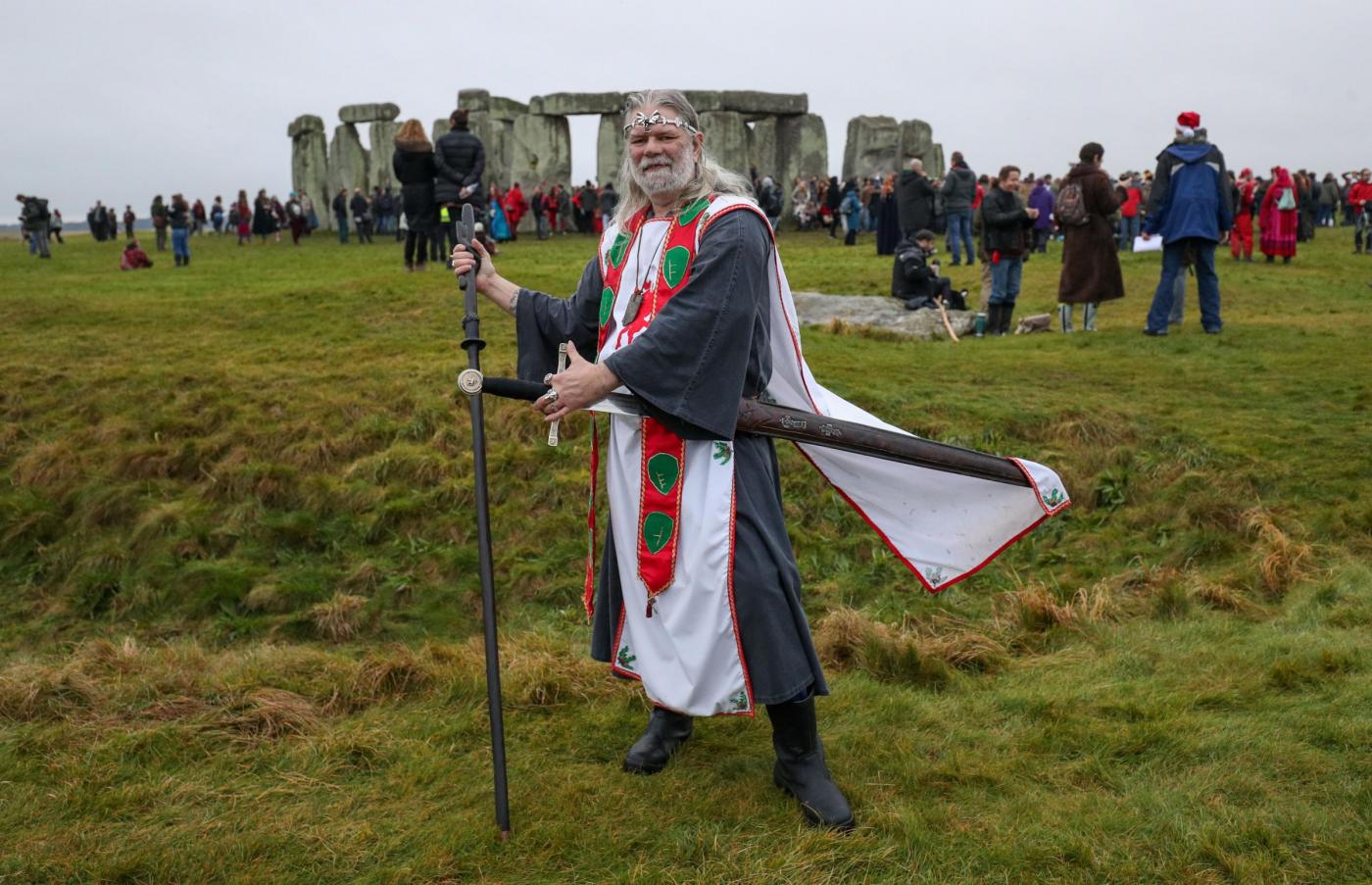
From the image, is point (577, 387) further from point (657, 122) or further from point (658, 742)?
point (658, 742)

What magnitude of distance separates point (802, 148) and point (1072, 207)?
2012cm

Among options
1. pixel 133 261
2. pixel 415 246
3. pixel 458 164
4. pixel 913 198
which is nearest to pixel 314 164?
pixel 133 261

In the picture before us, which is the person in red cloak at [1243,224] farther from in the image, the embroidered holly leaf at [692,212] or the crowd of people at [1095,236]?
the embroidered holly leaf at [692,212]

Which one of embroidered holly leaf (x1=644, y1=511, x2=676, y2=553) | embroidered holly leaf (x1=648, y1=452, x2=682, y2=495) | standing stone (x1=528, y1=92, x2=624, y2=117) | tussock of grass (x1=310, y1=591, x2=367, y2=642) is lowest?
tussock of grass (x1=310, y1=591, x2=367, y2=642)

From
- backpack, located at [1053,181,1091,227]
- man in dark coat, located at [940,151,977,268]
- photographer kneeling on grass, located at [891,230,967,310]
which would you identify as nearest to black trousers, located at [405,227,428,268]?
photographer kneeling on grass, located at [891,230,967,310]

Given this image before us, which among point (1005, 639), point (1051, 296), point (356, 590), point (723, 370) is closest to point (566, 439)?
point (356, 590)

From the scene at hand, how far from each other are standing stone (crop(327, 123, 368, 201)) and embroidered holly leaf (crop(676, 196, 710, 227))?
31603 mm

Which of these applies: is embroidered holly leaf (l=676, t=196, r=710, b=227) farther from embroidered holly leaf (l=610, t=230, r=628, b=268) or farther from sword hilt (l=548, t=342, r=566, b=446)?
sword hilt (l=548, t=342, r=566, b=446)

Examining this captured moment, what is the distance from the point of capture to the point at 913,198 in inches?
723

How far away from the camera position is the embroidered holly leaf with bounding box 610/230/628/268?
3.88m

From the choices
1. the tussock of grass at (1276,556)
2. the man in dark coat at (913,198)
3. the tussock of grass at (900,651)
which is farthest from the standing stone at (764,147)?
the tussock of grass at (900,651)

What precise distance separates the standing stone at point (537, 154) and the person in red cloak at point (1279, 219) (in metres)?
17.7

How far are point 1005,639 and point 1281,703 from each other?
127 cm

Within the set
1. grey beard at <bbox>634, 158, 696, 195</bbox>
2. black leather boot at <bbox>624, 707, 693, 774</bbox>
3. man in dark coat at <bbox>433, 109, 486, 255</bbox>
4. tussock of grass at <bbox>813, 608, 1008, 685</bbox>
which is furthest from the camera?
man in dark coat at <bbox>433, 109, 486, 255</bbox>
